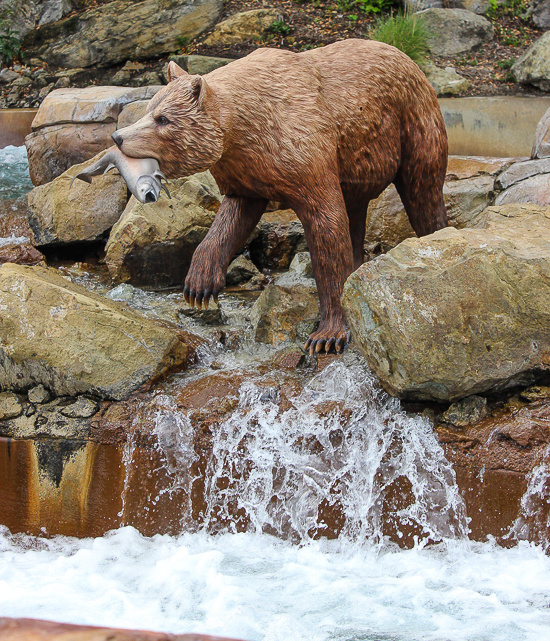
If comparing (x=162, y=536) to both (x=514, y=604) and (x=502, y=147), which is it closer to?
(x=514, y=604)

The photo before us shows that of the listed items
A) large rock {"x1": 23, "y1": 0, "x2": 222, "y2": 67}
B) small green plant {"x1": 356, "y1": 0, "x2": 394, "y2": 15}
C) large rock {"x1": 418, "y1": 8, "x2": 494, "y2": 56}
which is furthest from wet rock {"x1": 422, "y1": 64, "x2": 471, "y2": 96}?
large rock {"x1": 23, "y1": 0, "x2": 222, "y2": 67}

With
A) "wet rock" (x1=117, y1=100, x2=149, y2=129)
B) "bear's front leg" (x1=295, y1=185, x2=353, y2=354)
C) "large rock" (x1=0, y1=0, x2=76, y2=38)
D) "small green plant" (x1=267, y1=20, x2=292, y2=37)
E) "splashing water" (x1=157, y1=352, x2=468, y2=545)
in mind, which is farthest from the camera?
"large rock" (x1=0, y1=0, x2=76, y2=38)

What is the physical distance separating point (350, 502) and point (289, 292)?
154 centimetres

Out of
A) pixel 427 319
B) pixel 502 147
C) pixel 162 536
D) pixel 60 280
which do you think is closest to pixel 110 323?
pixel 60 280

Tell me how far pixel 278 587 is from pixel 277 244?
3.20m

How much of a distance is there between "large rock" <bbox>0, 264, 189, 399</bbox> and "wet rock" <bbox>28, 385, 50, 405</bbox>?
30mm

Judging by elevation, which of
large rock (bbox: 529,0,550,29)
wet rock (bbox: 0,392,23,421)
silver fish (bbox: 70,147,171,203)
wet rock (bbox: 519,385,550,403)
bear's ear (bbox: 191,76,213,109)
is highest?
bear's ear (bbox: 191,76,213,109)

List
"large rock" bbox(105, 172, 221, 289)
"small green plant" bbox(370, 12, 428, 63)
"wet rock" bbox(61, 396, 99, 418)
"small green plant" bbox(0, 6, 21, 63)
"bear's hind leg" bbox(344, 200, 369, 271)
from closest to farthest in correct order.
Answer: "wet rock" bbox(61, 396, 99, 418) < "bear's hind leg" bbox(344, 200, 369, 271) < "large rock" bbox(105, 172, 221, 289) < "small green plant" bbox(370, 12, 428, 63) < "small green plant" bbox(0, 6, 21, 63)

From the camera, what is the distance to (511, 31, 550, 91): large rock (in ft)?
26.3

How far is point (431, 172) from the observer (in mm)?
3859

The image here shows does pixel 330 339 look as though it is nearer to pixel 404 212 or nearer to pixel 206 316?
pixel 206 316

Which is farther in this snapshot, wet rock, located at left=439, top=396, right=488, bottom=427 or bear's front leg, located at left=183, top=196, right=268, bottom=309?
bear's front leg, located at left=183, top=196, right=268, bottom=309

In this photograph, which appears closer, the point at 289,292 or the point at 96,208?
the point at 289,292

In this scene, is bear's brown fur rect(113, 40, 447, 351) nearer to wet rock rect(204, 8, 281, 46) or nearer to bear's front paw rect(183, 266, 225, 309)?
bear's front paw rect(183, 266, 225, 309)
